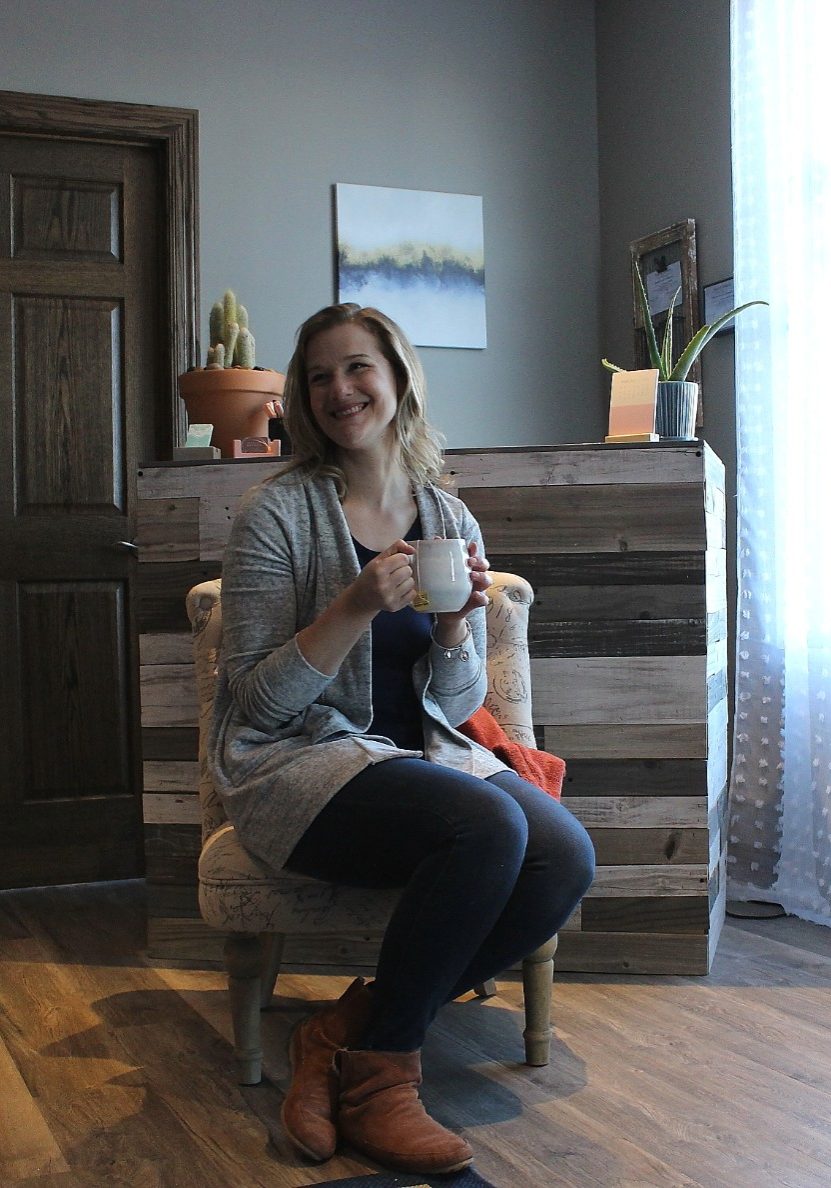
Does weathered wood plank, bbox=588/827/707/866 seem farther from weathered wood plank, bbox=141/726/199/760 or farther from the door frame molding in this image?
the door frame molding

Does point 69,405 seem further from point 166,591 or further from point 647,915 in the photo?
point 647,915

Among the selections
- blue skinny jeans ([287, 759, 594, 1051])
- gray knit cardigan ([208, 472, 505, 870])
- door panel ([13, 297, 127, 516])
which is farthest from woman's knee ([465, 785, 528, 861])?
door panel ([13, 297, 127, 516])

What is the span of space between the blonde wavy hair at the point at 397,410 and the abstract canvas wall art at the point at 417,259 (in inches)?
62.6

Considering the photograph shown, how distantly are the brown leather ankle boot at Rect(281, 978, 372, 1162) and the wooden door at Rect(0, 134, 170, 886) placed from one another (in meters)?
1.73

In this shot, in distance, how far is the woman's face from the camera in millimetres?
1894

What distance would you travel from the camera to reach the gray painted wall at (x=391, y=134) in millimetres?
3350

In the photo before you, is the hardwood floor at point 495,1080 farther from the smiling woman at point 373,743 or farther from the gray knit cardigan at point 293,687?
the gray knit cardigan at point 293,687

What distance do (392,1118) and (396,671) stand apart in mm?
630

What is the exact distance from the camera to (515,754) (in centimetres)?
205

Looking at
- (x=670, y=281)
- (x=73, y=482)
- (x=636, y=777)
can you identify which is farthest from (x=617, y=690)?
(x=73, y=482)

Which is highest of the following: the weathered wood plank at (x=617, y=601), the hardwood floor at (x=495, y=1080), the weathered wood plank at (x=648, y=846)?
the weathered wood plank at (x=617, y=601)

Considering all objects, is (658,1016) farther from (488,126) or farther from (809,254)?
(488,126)

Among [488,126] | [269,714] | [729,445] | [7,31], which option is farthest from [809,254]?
[7,31]

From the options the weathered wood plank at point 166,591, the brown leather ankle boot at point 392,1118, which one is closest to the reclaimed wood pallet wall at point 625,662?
the weathered wood plank at point 166,591
